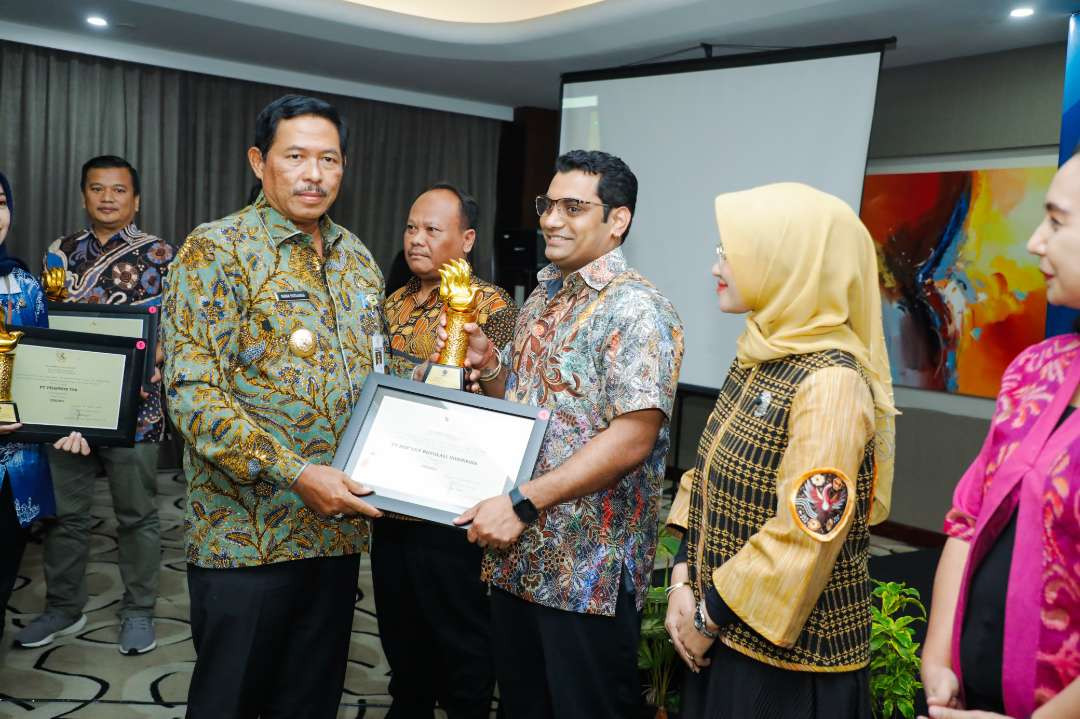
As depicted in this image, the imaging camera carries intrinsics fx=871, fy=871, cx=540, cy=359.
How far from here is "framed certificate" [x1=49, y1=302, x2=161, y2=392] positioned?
111 inches

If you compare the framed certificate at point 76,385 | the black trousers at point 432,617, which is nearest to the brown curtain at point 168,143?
the framed certificate at point 76,385

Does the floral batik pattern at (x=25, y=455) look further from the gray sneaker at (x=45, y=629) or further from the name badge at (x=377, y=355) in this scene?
the name badge at (x=377, y=355)

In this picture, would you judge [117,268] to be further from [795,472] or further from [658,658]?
[795,472]

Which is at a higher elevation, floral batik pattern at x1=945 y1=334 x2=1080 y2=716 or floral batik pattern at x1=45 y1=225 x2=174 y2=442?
floral batik pattern at x1=45 y1=225 x2=174 y2=442

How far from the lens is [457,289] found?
6.37 ft

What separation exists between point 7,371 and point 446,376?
1152 mm

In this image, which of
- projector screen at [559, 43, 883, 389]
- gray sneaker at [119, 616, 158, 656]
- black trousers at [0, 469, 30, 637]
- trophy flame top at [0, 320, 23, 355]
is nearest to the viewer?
trophy flame top at [0, 320, 23, 355]

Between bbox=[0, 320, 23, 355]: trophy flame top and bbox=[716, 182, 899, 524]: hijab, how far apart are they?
177 centimetres

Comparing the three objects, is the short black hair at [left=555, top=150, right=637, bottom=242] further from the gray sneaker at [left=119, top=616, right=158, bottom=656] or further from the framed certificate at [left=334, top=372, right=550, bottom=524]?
the gray sneaker at [left=119, top=616, right=158, bottom=656]

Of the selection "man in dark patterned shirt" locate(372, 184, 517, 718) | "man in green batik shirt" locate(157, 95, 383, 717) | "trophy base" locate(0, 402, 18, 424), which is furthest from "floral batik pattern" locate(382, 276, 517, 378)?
"trophy base" locate(0, 402, 18, 424)

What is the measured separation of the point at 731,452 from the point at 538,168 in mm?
6047

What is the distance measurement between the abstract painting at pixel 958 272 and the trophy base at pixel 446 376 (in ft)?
12.3

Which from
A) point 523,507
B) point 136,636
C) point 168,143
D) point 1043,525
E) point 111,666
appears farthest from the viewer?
point 168,143

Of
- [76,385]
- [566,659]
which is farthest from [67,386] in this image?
[566,659]
